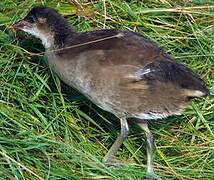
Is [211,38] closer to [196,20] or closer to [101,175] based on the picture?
[196,20]

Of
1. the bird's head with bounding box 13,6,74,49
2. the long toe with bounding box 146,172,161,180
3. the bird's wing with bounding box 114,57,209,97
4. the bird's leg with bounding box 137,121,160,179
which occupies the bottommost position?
the long toe with bounding box 146,172,161,180

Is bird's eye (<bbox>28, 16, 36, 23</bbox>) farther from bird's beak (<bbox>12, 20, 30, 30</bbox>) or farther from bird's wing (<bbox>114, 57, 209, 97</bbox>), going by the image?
bird's wing (<bbox>114, 57, 209, 97</bbox>)

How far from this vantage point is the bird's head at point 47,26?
4266 mm

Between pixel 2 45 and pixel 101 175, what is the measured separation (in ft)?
3.71

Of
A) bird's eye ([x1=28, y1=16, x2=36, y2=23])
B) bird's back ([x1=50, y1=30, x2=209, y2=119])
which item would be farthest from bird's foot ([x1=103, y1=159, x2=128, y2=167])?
bird's eye ([x1=28, y1=16, x2=36, y2=23])

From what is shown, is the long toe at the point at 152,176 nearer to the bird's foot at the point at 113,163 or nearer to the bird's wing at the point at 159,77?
the bird's foot at the point at 113,163

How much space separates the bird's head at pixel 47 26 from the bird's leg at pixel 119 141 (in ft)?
1.91

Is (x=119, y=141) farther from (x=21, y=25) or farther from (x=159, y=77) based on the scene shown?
(x=21, y=25)

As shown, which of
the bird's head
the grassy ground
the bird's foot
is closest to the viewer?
the grassy ground

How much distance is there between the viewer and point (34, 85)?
14.2ft

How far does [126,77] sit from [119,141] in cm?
40

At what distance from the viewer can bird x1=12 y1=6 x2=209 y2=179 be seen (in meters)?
3.97

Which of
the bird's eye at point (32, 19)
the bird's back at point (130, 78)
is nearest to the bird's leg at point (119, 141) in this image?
the bird's back at point (130, 78)

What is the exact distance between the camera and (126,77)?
3.96 metres
